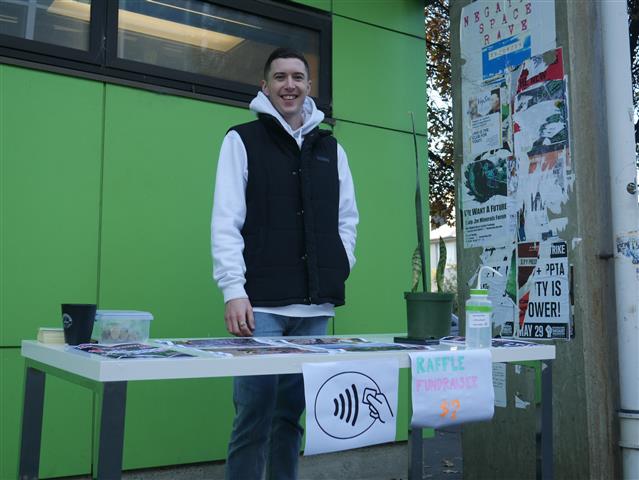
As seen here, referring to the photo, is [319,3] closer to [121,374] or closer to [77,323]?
[77,323]

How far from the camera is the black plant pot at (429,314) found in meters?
2.22

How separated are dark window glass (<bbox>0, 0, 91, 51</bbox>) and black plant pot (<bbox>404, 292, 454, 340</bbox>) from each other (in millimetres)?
2229

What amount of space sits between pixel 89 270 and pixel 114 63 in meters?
1.08

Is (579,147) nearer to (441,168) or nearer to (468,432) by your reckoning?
(468,432)

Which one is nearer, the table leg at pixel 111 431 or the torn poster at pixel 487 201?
the table leg at pixel 111 431

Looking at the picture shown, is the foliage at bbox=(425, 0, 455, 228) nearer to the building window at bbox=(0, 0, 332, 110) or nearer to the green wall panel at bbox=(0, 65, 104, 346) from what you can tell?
the building window at bbox=(0, 0, 332, 110)

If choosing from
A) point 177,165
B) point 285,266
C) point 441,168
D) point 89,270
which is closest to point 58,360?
point 285,266

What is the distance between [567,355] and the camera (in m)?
3.19

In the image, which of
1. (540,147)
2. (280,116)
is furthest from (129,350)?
(540,147)

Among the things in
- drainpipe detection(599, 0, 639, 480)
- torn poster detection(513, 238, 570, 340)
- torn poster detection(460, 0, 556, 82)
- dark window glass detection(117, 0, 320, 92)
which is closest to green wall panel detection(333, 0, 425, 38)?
dark window glass detection(117, 0, 320, 92)

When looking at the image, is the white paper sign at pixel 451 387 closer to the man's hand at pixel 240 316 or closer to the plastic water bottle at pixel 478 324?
the plastic water bottle at pixel 478 324

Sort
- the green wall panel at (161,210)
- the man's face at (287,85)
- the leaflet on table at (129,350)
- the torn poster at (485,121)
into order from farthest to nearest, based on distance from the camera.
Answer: the torn poster at (485,121) < the green wall panel at (161,210) < the man's face at (287,85) < the leaflet on table at (129,350)

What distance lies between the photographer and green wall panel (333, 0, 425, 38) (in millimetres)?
4320

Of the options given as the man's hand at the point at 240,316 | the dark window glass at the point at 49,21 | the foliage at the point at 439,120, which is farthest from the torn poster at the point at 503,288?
the foliage at the point at 439,120
